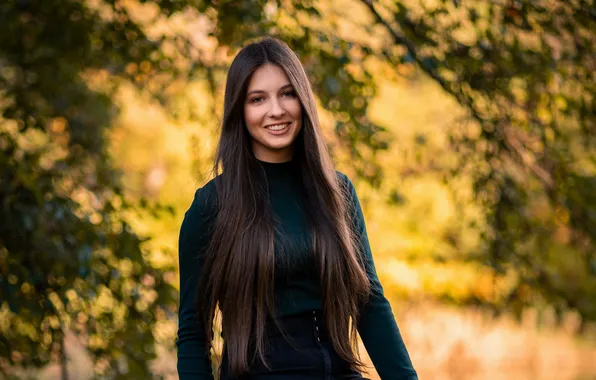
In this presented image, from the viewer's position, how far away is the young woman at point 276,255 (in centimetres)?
228

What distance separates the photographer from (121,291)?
13.4 feet

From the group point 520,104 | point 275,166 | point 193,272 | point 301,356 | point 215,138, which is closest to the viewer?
point 301,356

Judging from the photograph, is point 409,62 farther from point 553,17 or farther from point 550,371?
point 550,371

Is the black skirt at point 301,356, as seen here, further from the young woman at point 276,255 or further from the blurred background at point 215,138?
the blurred background at point 215,138

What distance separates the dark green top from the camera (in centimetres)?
230

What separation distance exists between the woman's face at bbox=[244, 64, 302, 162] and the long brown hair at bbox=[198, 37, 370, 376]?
0.02 m

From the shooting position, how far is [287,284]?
230 centimetres

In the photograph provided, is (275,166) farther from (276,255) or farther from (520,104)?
(520,104)

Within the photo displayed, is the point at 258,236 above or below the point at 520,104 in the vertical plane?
below

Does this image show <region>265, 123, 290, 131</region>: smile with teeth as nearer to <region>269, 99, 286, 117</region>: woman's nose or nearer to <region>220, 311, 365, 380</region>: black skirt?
<region>269, 99, 286, 117</region>: woman's nose

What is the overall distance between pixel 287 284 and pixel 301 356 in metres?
0.18

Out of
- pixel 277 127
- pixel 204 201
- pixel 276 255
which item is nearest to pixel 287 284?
pixel 276 255

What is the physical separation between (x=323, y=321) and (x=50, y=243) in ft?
5.98

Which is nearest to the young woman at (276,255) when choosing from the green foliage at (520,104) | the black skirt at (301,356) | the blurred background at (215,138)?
the black skirt at (301,356)
